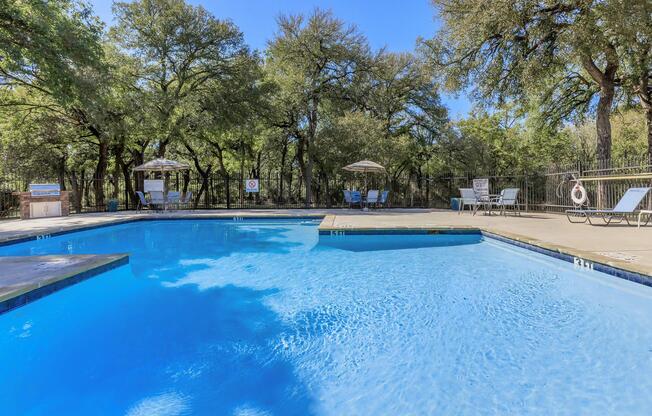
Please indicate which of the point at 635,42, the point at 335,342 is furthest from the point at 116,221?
the point at 635,42

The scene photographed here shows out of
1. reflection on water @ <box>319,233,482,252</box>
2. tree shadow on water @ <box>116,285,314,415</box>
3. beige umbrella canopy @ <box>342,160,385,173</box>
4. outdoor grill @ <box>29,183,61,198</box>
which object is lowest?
tree shadow on water @ <box>116,285,314,415</box>

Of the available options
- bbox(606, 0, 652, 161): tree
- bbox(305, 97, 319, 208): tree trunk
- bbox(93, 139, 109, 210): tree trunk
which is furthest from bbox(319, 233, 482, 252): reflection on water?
bbox(93, 139, 109, 210): tree trunk

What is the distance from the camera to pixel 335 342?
9.40 feet

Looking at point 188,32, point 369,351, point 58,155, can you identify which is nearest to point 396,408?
point 369,351

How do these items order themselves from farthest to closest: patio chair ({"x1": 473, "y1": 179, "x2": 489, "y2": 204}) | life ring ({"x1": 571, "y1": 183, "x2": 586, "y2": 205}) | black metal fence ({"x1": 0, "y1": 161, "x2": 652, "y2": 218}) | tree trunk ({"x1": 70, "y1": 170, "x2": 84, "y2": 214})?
tree trunk ({"x1": 70, "y1": 170, "x2": 84, "y2": 214})
patio chair ({"x1": 473, "y1": 179, "x2": 489, "y2": 204})
black metal fence ({"x1": 0, "y1": 161, "x2": 652, "y2": 218})
life ring ({"x1": 571, "y1": 183, "x2": 586, "y2": 205})

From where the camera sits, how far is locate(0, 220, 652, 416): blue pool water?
210cm

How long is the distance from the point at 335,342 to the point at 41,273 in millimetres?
3308

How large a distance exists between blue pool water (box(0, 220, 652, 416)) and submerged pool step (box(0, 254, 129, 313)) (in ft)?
0.37

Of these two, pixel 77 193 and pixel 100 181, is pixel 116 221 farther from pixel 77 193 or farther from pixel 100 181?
pixel 77 193

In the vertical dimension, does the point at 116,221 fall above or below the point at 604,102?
below

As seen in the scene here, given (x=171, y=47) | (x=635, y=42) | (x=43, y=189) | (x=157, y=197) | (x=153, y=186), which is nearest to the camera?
(x=635, y=42)

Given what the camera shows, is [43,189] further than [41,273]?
Yes

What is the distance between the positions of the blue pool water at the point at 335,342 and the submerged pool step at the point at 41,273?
11 centimetres

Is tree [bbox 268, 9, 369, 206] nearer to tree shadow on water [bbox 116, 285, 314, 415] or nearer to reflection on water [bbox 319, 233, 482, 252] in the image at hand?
reflection on water [bbox 319, 233, 482, 252]
